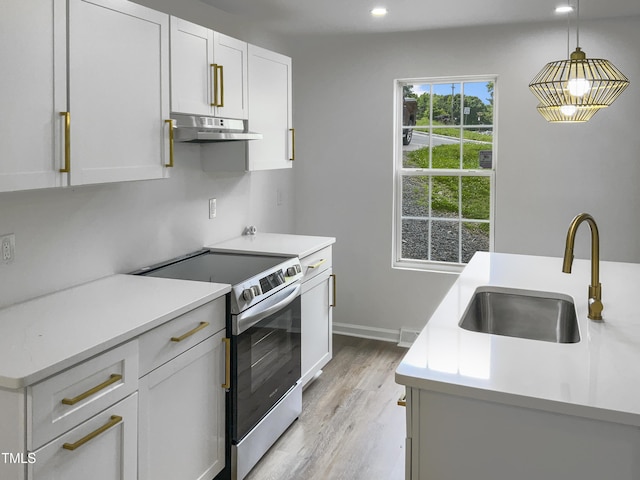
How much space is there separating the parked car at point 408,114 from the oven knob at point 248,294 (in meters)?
2.46

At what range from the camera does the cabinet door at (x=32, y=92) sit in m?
1.77

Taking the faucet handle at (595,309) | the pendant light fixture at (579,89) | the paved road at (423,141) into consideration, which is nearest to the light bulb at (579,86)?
the pendant light fixture at (579,89)

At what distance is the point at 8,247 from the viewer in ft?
7.03

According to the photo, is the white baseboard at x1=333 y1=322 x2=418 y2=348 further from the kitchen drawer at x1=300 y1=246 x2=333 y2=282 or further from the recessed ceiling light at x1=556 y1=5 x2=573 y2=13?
the recessed ceiling light at x1=556 y1=5 x2=573 y2=13

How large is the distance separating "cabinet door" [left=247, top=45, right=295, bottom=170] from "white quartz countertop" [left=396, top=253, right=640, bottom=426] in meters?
1.70

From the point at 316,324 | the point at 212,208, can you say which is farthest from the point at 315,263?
the point at 212,208

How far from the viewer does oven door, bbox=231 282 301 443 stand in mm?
2520

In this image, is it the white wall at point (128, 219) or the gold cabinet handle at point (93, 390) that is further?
the white wall at point (128, 219)

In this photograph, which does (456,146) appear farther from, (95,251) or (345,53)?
(95,251)

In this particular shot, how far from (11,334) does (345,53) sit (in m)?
3.45

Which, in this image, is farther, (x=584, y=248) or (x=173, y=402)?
(x=584, y=248)

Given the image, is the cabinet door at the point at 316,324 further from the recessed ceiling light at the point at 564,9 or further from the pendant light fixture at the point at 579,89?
the recessed ceiling light at the point at 564,9

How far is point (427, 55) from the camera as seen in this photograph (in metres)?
4.27

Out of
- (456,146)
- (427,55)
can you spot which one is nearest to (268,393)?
(456,146)
